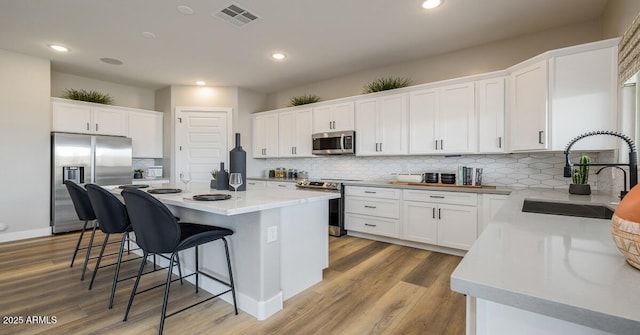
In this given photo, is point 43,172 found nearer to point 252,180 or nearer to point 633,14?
point 252,180

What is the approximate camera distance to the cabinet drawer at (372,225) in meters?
3.86

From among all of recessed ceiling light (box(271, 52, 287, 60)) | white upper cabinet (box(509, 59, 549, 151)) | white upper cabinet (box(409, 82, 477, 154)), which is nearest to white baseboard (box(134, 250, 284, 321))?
white upper cabinet (box(409, 82, 477, 154))

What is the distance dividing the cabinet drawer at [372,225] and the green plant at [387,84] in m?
1.94

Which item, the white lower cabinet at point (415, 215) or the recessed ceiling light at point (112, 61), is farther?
the recessed ceiling light at point (112, 61)

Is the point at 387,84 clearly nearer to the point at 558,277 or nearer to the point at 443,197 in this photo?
the point at 443,197

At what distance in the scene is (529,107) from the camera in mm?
2959

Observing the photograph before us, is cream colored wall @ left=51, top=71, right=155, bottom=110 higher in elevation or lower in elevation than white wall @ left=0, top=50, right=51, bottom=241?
higher

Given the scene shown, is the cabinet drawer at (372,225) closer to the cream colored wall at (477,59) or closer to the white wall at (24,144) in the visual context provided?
the cream colored wall at (477,59)

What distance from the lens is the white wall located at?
4.00 meters

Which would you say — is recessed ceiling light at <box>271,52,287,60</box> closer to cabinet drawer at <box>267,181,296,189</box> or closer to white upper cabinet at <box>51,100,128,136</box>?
cabinet drawer at <box>267,181,296,189</box>

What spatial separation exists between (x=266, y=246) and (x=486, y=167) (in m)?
3.09

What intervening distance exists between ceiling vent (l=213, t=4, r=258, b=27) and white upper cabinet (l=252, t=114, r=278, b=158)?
2499 millimetres

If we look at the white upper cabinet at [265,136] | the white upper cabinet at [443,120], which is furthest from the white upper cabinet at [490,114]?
the white upper cabinet at [265,136]

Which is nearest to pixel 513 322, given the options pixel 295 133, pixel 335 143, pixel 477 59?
pixel 477 59
